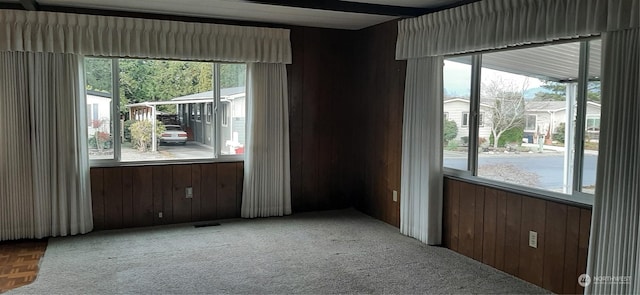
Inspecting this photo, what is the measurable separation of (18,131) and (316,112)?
9.93ft

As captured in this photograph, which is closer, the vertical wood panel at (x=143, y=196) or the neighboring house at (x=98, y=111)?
the neighboring house at (x=98, y=111)

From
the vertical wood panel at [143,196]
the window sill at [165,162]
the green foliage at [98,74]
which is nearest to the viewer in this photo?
the green foliage at [98,74]

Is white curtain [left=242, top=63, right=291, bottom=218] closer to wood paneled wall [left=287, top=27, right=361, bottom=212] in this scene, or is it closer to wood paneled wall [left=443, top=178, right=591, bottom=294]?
wood paneled wall [left=287, top=27, right=361, bottom=212]

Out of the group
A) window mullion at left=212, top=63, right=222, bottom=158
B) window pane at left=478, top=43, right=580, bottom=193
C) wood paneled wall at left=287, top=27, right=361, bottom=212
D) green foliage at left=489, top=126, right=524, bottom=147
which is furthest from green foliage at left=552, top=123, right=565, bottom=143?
window mullion at left=212, top=63, right=222, bottom=158

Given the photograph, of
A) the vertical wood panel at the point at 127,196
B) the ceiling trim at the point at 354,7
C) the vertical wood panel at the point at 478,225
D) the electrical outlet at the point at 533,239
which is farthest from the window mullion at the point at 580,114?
the vertical wood panel at the point at 127,196

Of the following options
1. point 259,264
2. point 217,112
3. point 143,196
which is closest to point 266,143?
point 217,112

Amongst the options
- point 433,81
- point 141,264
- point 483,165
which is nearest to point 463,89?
point 433,81

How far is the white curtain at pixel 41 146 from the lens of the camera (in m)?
4.29

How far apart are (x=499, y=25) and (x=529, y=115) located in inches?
28.5

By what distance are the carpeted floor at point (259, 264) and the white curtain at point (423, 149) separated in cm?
22

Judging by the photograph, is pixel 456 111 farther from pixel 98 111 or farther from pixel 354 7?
pixel 98 111

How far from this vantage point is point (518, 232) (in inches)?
140

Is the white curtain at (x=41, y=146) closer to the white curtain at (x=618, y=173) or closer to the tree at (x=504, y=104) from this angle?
the tree at (x=504, y=104)

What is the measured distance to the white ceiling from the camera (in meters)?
4.20
